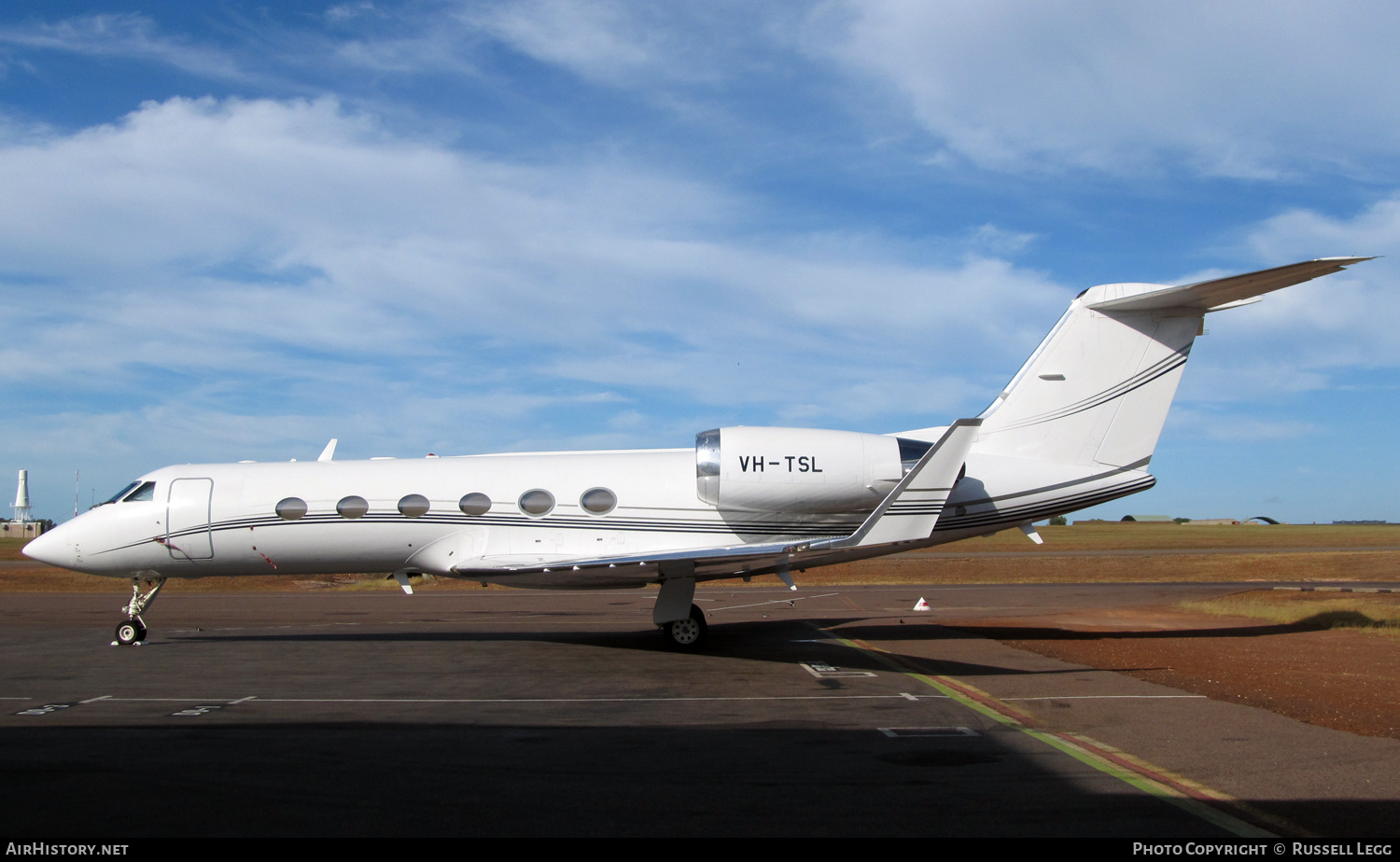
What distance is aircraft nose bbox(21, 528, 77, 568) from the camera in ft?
51.4

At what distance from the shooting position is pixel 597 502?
49.0 ft

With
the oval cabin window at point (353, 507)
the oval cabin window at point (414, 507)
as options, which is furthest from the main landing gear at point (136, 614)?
the oval cabin window at point (414, 507)

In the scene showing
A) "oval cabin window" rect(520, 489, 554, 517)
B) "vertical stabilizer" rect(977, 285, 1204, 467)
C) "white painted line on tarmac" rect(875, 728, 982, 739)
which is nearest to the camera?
"white painted line on tarmac" rect(875, 728, 982, 739)

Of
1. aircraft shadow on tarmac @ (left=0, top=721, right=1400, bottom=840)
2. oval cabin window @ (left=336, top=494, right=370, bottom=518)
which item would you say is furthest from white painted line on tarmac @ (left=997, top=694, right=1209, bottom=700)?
oval cabin window @ (left=336, top=494, right=370, bottom=518)

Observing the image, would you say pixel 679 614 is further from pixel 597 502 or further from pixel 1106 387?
A: pixel 1106 387

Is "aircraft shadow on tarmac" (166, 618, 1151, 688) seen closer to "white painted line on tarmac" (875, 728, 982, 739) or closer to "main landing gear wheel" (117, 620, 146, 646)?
"main landing gear wheel" (117, 620, 146, 646)

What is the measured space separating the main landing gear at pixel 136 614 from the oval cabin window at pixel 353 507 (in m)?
3.50

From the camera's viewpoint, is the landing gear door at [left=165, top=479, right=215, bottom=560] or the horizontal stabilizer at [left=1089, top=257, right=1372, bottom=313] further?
the landing gear door at [left=165, top=479, right=215, bottom=560]

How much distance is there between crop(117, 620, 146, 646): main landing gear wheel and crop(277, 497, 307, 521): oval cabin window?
3.29 m

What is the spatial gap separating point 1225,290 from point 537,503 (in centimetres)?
1124

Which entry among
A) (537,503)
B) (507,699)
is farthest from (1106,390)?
(507,699)

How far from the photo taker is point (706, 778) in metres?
6.69

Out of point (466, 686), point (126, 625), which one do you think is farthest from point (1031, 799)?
point (126, 625)

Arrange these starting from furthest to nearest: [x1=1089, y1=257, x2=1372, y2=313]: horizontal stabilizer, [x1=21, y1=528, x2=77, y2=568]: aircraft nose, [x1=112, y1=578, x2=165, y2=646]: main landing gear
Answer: [x1=21, y1=528, x2=77, y2=568]: aircraft nose, [x1=112, y1=578, x2=165, y2=646]: main landing gear, [x1=1089, y1=257, x2=1372, y2=313]: horizontal stabilizer
